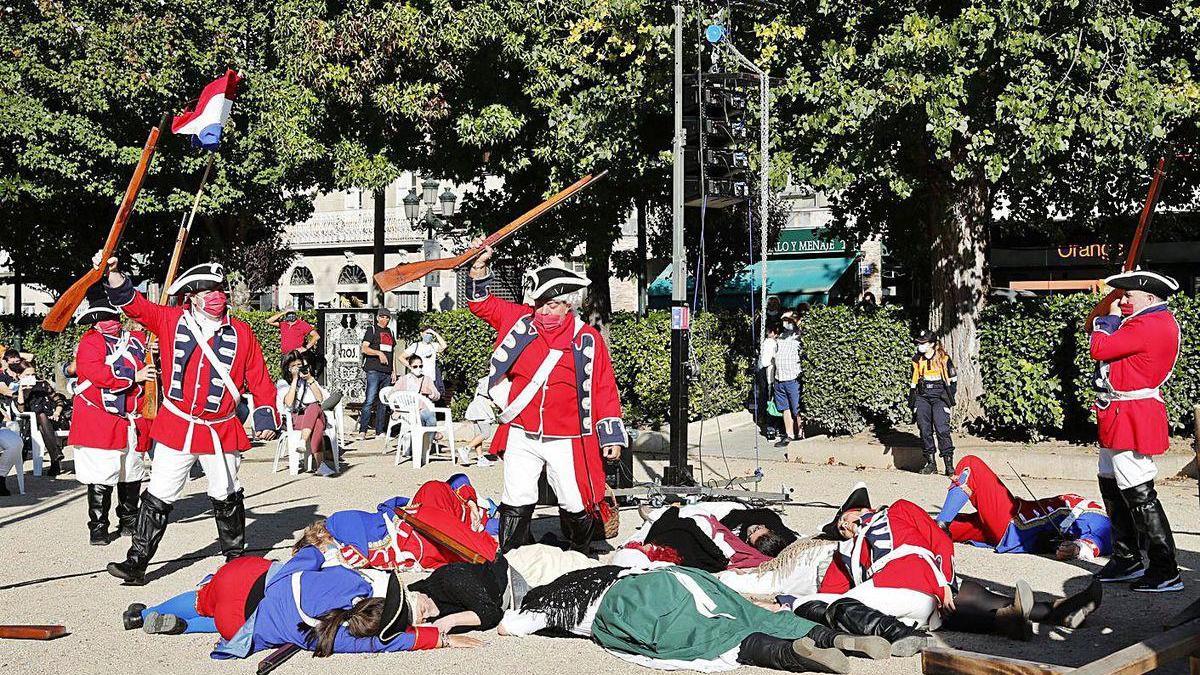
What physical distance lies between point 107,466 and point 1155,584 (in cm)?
758

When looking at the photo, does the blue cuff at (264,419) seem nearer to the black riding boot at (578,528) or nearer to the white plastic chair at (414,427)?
the black riding boot at (578,528)

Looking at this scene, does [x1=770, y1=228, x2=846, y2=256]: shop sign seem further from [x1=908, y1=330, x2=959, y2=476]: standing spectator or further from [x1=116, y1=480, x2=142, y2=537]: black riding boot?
[x1=116, y1=480, x2=142, y2=537]: black riding boot

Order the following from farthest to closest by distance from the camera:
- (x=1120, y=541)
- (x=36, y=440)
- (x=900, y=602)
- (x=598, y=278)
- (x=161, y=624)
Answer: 1. (x=598, y=278)
2. (x=36, y=440)
3. (x=1120, y=541)
4. (x=161, y=624)
5. (x=900, y=602)

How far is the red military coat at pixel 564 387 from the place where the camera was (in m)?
8.05

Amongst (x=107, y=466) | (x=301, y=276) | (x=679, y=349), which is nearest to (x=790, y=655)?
(x=679, y=349)

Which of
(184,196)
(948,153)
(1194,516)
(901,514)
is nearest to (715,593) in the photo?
(901,514)

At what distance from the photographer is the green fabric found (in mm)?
5945

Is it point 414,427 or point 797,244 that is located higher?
point 797,244

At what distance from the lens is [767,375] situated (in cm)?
1725

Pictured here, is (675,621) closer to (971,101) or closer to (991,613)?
(991,613)

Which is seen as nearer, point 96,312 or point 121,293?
point 121,293

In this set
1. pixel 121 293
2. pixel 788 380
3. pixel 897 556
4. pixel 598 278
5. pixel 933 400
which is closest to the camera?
pixel 897 556

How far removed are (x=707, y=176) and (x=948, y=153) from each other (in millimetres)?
3300

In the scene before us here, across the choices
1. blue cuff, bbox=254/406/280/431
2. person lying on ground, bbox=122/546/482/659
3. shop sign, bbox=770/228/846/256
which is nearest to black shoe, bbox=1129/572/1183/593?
person lying on ground, bbox=122/546/482/659
